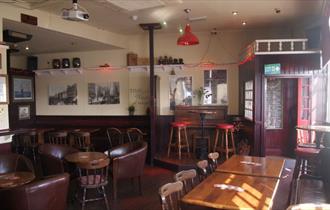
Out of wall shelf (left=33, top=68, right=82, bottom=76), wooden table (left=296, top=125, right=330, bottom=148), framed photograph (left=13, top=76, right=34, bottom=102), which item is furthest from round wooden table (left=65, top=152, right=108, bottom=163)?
framed photograph (left=13, top=76, right=34, bottom=102)

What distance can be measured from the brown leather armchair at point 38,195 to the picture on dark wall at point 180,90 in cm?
502

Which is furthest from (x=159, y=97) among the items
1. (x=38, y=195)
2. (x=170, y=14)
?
(x=38, y=195)

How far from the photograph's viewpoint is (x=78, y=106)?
29.3 feet

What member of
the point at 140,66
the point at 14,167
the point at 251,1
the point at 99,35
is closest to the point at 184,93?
the point at 140,66

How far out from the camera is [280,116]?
7.67 m

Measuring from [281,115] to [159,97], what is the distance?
312 centimetres

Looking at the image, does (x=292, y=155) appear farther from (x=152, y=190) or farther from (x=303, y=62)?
(x=152, y=190)

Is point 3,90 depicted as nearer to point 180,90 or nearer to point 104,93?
point 104,93

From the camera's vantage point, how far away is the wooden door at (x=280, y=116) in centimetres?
753

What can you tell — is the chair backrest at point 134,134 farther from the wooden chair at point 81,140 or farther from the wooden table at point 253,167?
the wooden table at point 253,167

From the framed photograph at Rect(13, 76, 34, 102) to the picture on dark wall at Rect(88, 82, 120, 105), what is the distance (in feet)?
5.95

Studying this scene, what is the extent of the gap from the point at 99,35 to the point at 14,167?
399cm

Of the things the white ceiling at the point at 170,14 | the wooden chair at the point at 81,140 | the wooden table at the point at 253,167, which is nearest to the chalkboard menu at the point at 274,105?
the white ceiling at the point at 170,14

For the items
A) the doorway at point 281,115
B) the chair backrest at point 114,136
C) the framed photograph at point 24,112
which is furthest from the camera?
the framed photograph at point 24,112
